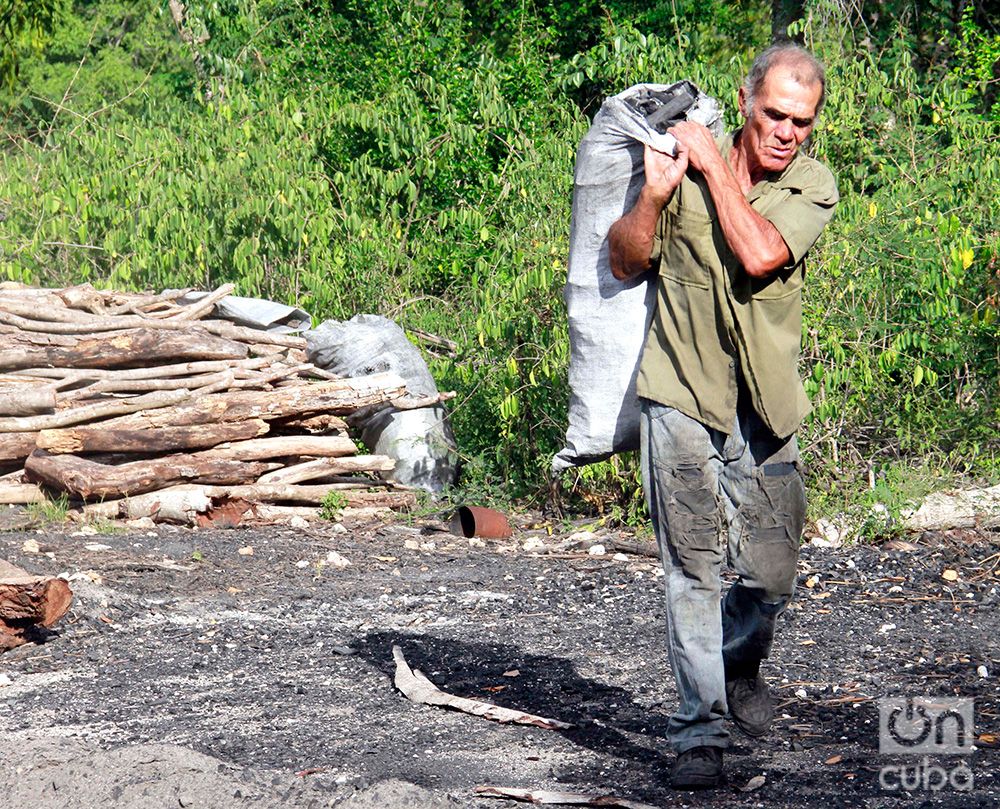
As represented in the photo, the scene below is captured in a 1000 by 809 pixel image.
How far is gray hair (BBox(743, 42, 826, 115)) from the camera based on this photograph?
363 cm

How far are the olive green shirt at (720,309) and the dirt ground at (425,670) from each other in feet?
3.57

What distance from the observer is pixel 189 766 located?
146 inches

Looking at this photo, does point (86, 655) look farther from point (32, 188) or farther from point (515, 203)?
point (32, 188)

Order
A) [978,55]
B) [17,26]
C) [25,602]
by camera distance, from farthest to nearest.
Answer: [17,26] → [978,55] → [25,602]

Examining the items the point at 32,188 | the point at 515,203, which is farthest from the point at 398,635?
the point at 32,188

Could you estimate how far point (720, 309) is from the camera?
370 centimetres

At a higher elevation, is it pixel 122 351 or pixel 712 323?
pixel 712 323

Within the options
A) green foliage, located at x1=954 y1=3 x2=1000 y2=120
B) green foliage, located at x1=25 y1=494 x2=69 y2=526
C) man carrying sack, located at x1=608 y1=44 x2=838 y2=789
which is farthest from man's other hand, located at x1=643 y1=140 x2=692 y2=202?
A: green foliage, located at x1=954 y1=3 x2=1000 y2=120

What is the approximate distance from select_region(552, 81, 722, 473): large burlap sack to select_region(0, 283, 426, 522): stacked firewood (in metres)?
4.71

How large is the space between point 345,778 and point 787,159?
218 centimetres

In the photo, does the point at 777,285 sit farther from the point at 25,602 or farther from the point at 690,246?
the point at 25,602

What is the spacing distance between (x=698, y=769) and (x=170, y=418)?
5713 mm

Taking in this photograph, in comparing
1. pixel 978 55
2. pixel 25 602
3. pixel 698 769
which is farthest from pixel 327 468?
pixel 978 55

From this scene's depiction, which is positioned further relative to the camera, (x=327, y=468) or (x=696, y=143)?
(x=327, y=468)
